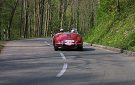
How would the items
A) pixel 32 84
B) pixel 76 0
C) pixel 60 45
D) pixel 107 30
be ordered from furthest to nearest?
pixel 76 0 → pixel 107 30 → pixel 60 45 → pixel 32 84

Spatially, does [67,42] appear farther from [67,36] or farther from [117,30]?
Answer: [117,30]

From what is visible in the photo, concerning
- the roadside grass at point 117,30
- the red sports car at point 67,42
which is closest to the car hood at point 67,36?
the red sports car at point 67,42

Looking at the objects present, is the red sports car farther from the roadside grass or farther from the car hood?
the roadside grass

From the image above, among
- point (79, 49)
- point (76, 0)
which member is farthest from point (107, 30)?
point (76, 0)

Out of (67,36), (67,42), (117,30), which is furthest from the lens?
(117,30)

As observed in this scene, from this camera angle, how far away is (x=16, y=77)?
6965 millimetres

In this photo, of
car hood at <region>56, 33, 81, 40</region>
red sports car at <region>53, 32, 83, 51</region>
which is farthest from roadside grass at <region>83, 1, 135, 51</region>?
car hood at <region>56, 33, 81, 40</region>

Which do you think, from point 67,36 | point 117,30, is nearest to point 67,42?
point 67,36

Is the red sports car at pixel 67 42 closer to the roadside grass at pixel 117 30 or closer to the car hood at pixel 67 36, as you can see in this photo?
the car hood at pixel 67 36

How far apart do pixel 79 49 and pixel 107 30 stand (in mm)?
7448

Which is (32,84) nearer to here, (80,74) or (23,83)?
(23,83)

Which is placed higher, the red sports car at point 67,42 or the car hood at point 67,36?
the car hood at point 67,36

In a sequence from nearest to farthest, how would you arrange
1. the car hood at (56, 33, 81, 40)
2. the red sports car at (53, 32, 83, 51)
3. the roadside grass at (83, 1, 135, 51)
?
the red sports car at (53, 32, 83, 51), the car hood at (56, 33, 81, 40), the roadside grass at (83, 1, 135, 51)

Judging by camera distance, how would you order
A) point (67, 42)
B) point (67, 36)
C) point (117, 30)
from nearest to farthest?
point (67, 42) → point (67, 36) → point (117, 30)
